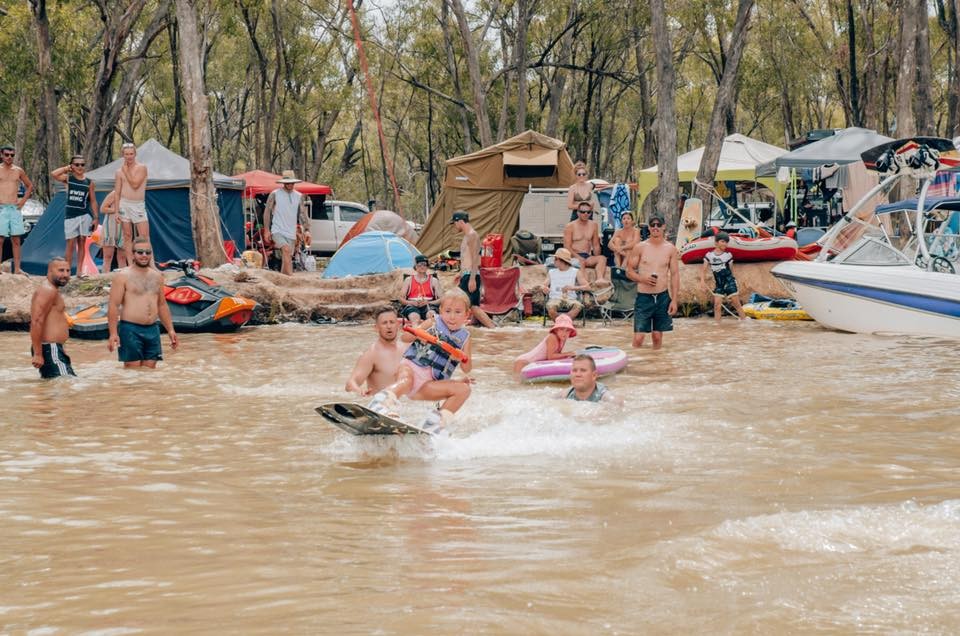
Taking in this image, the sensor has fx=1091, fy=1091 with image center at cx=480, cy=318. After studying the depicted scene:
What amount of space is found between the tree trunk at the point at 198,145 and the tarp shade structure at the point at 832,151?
1136 cm

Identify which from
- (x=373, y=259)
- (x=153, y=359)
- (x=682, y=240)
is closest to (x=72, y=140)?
(x=373, y=259)

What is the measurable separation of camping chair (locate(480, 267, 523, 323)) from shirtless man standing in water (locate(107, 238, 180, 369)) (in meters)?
6.11

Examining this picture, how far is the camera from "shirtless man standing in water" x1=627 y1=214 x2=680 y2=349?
1262 centimetres

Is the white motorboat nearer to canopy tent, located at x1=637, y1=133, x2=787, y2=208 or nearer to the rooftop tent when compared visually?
the rooftop tent

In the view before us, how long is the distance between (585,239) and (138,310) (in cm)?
772

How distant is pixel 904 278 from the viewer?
44.9 ft

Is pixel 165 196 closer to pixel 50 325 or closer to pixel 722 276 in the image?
pixel 722 276

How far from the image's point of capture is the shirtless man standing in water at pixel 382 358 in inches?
312

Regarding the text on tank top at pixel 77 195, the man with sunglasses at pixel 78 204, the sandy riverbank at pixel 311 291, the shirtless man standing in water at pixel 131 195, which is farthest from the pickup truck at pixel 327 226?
the shirtless man standing in water at pixel 131 195

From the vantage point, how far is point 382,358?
8023mm

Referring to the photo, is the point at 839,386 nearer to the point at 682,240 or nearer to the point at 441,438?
the point at 441,438

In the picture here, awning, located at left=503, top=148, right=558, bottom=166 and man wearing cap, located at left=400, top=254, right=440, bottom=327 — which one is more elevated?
awning, located at left=503, top=148, right=558, bottom=166

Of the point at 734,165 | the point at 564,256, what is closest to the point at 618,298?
the point at 564,256

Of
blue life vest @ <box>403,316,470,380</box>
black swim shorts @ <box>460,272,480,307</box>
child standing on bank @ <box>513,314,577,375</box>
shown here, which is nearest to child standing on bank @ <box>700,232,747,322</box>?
black swim shorts @ <box>460,272,480,307</box>
